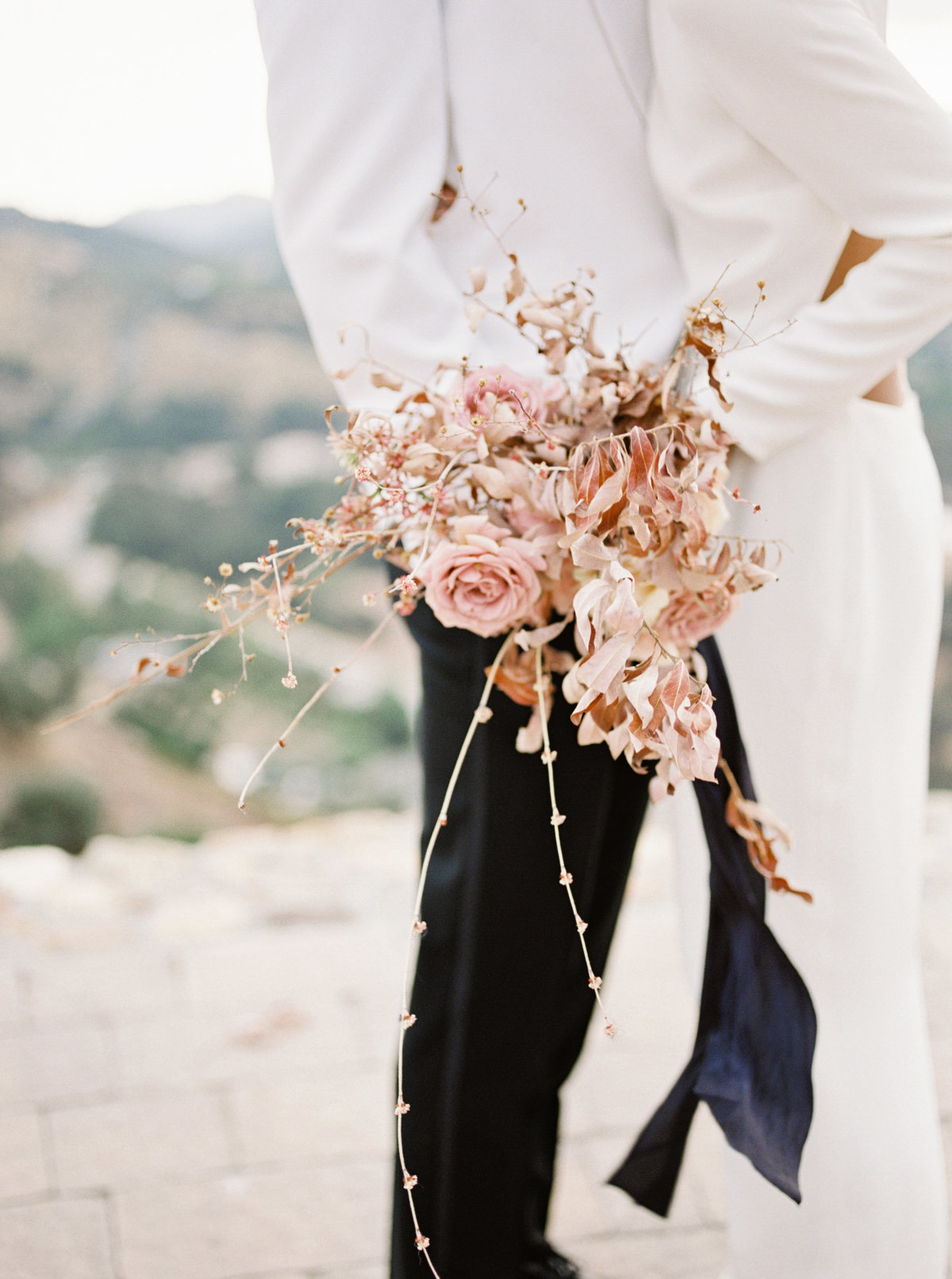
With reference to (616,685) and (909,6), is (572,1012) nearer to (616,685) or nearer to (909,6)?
(616,685)

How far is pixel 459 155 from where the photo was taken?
1244 mm

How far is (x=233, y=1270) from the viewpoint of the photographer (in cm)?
161

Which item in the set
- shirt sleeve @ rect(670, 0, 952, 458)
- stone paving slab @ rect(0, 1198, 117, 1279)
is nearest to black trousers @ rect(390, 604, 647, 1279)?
shirt sleeve @ rect(670, 0, 952, 458)

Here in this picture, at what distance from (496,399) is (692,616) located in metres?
0.25

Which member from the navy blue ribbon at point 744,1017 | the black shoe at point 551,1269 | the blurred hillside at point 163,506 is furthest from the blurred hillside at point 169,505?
the navy blue ribbon at point 744,1017

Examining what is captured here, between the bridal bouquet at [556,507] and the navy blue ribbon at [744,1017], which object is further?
the navy blue ribbon at [744,1017]

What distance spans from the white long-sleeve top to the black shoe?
111cm

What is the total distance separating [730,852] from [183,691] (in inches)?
204

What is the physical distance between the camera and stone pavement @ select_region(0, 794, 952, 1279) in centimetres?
167

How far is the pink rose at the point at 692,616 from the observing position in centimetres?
104

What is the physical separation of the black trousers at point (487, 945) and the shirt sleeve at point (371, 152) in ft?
0.98

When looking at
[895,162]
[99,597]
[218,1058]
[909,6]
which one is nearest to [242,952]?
[218,1058]

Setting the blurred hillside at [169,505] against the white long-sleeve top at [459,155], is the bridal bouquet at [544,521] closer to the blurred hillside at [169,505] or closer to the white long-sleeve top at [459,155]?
the white long-sleeve top at [459,155]

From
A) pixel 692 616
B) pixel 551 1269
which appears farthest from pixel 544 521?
pixel 551 1269
